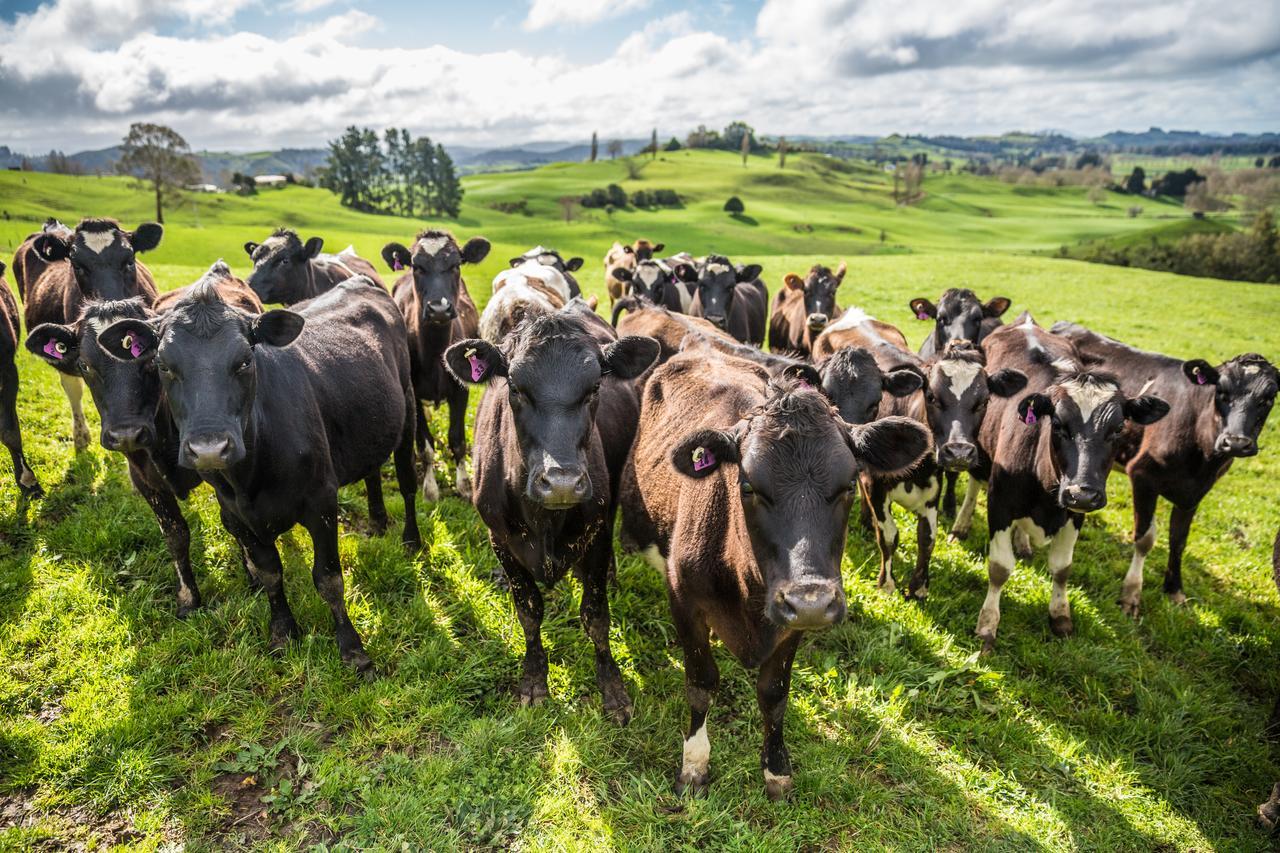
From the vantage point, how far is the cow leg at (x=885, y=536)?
268 inches

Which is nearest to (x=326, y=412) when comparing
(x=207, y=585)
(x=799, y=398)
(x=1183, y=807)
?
(x=207, y=585)

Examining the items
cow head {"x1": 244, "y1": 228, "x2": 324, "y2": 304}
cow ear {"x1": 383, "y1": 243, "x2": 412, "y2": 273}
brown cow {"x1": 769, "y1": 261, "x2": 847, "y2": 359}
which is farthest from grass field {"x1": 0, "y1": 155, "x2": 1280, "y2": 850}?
brown cow {"x1": 769, "y1": 261, "x2": 847, "y2": 359}

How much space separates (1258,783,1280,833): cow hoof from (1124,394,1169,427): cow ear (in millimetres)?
2743

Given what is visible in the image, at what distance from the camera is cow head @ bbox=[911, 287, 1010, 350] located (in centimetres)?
929

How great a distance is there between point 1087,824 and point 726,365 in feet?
13.1

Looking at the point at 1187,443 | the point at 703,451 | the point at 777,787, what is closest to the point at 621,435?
the point at 703,451

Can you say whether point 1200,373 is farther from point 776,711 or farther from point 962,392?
point 776,711

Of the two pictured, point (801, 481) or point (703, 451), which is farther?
point (703, 451)

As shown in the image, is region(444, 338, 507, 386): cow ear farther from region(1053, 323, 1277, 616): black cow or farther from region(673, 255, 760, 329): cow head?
region(673, 255, 760, 329): cow head

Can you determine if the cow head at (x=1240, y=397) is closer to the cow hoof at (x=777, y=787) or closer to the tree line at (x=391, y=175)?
the cow hoof at (x=777, y=787)

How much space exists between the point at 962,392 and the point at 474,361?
4586 millimetres

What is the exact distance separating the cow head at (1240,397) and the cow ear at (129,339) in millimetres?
8869

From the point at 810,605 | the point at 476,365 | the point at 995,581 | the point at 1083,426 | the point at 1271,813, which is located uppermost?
the point at 476,365

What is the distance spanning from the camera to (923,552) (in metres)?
→ 6.72
